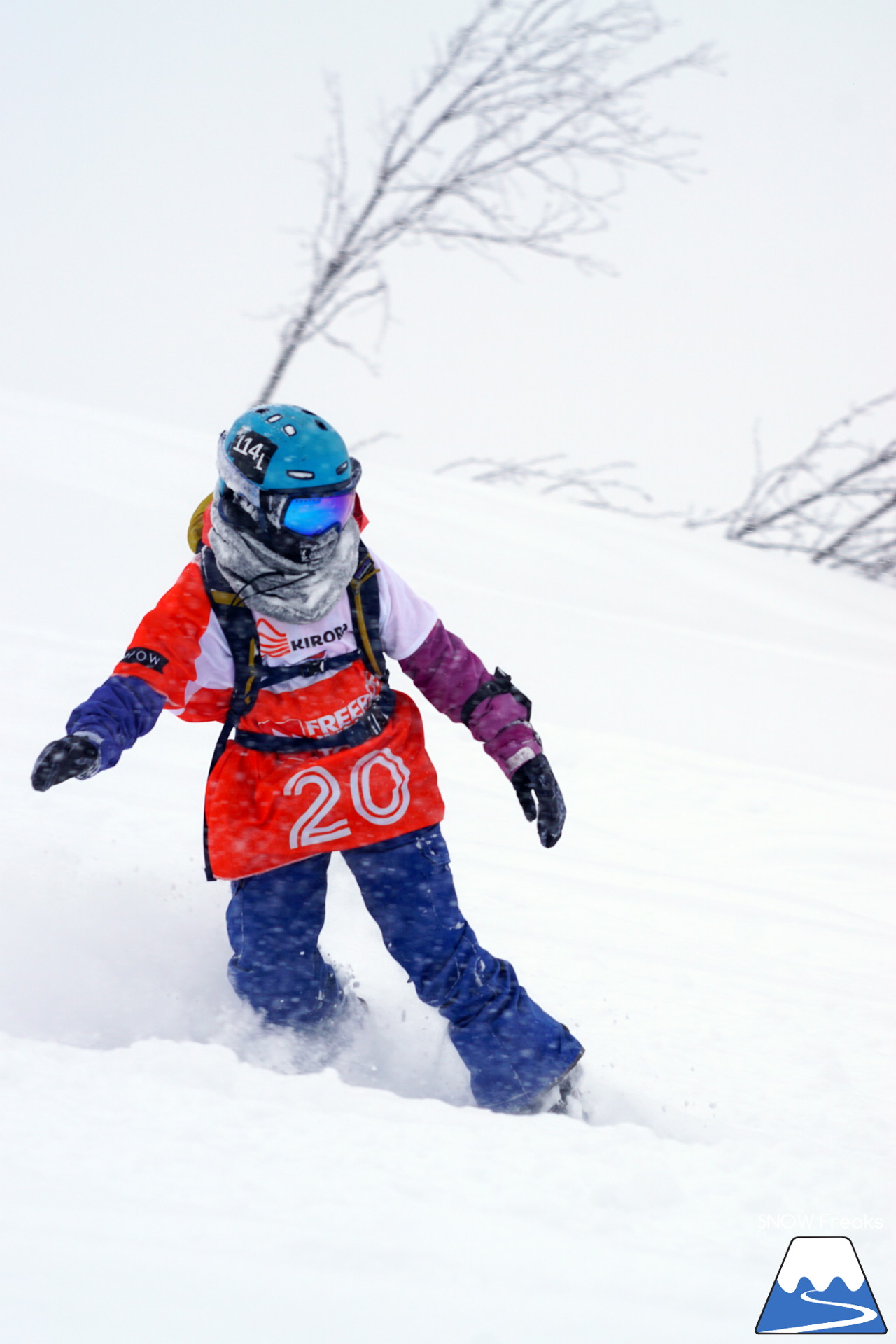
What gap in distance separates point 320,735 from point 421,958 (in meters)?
0.58

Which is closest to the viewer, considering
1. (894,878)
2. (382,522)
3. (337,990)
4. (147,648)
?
(147,648)

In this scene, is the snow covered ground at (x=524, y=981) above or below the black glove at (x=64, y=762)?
below

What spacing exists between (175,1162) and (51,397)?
7537mm

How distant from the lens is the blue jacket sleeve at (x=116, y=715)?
205 cm

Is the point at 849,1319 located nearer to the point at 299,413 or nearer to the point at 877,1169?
the point at 877,1169

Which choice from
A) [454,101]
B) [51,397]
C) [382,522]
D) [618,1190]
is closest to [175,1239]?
[618,1190]

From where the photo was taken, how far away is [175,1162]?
4.85 feet

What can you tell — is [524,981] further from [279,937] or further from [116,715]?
[116,715]

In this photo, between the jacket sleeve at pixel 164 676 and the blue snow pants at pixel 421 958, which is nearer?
the jacket sleeve at pixel 164 676

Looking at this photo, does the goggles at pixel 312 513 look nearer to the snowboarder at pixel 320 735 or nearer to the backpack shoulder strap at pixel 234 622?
the snowboarder at pixel 320 735

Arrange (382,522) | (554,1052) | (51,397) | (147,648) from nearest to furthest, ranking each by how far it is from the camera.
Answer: (147,648), (554,1052), (382,522), (51,397)
